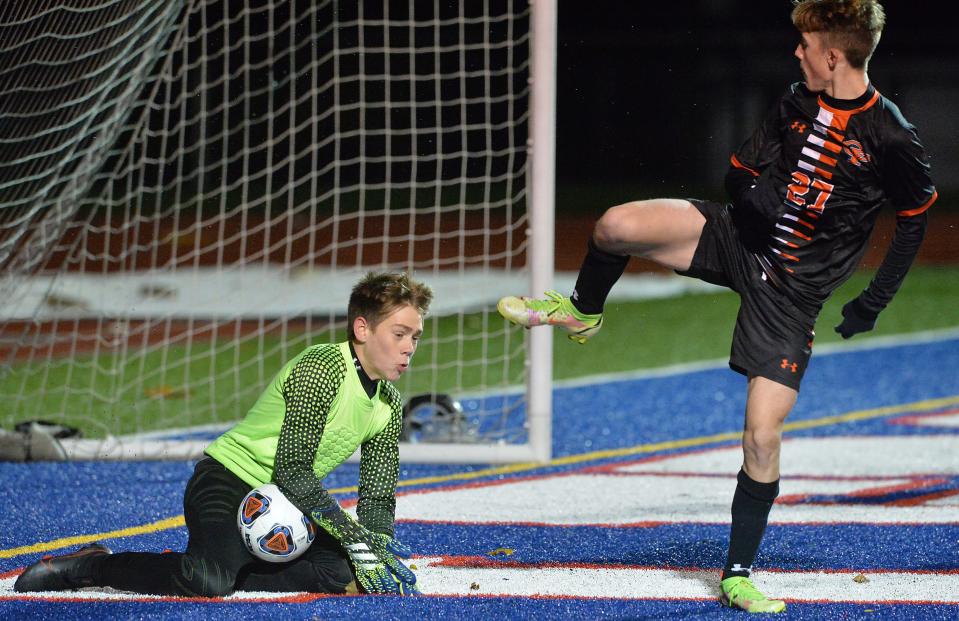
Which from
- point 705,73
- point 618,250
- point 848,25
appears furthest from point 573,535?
point 705,73

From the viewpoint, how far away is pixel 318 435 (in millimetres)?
4090

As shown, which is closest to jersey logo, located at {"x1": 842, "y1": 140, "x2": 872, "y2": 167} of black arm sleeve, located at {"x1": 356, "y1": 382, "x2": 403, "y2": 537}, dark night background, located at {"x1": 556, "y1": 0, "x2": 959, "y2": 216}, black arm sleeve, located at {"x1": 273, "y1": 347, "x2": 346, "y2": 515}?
black arm sleeve, located at {"x1": 356, "y1": 382, "x2": 403, "y2": 537}

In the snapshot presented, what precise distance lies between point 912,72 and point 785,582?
25.7 meters

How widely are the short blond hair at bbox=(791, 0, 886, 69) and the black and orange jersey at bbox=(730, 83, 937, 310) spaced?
14 centimetres

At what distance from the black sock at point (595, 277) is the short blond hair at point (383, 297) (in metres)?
0.67

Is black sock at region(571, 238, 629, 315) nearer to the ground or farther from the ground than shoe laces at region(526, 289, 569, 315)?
Answer: farther from the ground

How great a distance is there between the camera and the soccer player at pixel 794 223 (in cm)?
405

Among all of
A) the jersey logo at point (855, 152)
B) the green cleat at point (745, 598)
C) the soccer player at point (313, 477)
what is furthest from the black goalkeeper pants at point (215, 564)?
the jersey logo at point (855, 152)

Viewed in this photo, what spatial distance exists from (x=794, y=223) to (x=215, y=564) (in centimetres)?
209

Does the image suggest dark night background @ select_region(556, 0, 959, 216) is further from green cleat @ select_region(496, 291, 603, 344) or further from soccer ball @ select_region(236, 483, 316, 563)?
soccer ball @ select_region(236, 483, 316, 563)

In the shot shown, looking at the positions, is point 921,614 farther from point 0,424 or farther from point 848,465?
point 0,424

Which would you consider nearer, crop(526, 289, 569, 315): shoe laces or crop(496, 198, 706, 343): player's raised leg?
crop(496, 198, 706, 343): player's raised leg

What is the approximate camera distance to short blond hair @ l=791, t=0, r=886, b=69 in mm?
4004

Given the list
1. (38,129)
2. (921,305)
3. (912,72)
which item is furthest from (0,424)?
(912,72)
